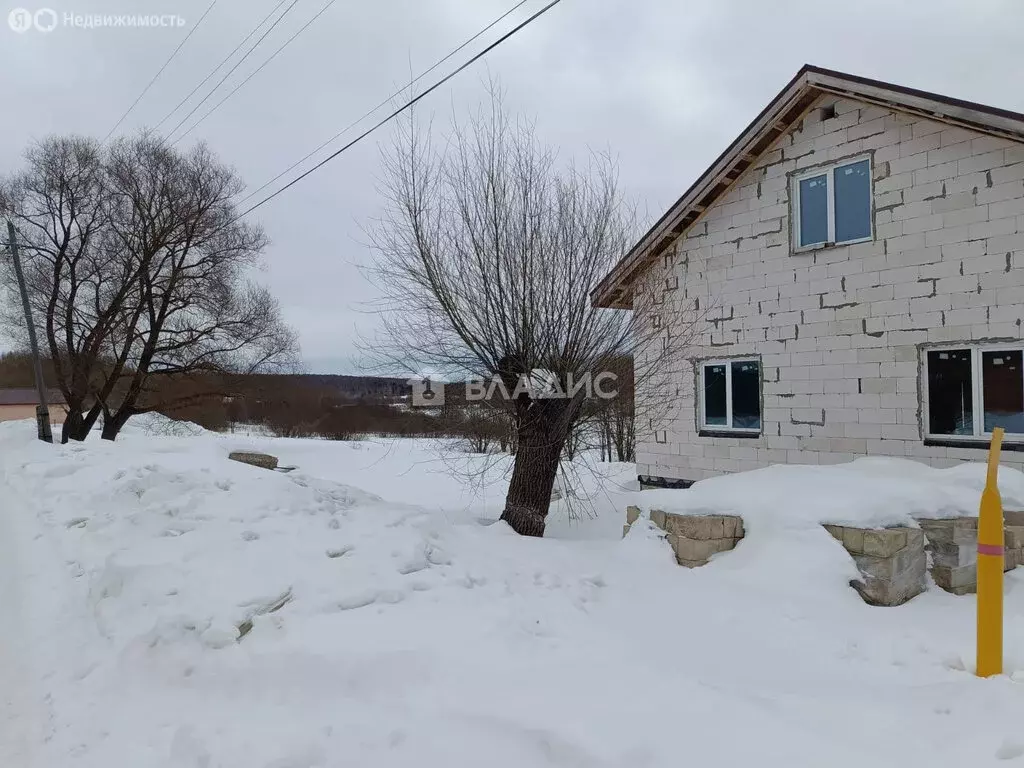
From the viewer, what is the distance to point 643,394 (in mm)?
8320

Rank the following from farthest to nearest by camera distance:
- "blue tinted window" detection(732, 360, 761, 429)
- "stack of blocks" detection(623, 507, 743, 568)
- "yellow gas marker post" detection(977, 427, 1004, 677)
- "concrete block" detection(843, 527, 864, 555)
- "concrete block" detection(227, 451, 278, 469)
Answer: "concrete block" detection(227, 451, 278, 469)
"blue tinted window" detection(732, 360, 761, 429)
"stack of blocks" detection(623, 507, 743, 568)
"concrete block" detection(843, 527, 864, 555)
"yellow gas marker post" detection(977, 427, 1004, 677)

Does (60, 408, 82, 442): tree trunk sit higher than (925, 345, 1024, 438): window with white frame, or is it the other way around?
(925, 345, 1024, 438): window with white frame

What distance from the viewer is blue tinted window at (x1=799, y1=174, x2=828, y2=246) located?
796 centimetres

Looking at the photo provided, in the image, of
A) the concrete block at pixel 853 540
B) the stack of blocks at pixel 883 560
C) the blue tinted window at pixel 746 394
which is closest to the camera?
the stack of blocks at pixel 883 560

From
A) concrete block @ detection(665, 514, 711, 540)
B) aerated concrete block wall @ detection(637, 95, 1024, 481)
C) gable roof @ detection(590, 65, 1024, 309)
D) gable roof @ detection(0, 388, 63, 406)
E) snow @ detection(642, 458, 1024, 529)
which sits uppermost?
gable roof @ detection(590, 65, 1024, 309)

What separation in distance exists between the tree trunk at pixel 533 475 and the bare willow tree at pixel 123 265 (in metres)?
17.6

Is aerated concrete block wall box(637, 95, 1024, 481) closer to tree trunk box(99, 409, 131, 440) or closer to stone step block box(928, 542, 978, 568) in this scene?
stone step block box(928, 542, 978, 568)

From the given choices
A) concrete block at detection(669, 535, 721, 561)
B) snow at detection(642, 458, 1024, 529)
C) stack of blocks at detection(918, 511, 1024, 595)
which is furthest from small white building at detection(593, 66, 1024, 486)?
concrete block at detection(669, 535, 721, 561)

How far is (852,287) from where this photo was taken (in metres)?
7.59

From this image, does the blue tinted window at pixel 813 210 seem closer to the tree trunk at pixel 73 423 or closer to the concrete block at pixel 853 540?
the concrete block at pixel 853 540

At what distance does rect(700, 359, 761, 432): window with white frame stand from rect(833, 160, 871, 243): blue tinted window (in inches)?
79.5

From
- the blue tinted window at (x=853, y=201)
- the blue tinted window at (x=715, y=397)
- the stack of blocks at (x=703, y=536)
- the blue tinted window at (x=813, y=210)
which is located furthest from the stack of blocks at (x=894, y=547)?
the blue tinted window at (x=813, y=210)

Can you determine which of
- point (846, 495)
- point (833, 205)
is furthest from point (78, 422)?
point (846, 495)

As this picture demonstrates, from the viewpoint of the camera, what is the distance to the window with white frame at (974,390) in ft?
21.3
